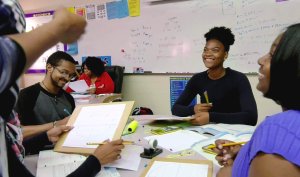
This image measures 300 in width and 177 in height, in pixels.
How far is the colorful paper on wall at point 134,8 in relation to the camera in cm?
394

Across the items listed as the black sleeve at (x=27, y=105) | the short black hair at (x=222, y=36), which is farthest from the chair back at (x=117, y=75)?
the black sleeve at (x=27, y=105)

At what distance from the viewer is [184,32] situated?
3.65m

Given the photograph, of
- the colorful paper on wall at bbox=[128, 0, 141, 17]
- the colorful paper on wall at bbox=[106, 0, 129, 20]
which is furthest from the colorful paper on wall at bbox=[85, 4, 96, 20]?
the colorful paper on wall at bbox=[128, 0, 141, 17]

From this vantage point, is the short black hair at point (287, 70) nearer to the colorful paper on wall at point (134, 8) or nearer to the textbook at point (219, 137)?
the textbook at point (219, 137)

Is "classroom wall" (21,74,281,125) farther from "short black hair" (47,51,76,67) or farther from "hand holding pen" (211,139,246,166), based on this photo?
"hand holding pen" (211,139,246,166)

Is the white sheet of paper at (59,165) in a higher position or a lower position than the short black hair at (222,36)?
lower

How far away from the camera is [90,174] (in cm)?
109

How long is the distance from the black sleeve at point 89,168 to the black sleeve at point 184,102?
42.7 inches

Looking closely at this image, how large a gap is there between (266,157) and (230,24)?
283 centimetres

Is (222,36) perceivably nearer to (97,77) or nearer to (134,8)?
(134,8)

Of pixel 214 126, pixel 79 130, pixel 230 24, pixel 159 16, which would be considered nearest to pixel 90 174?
pixel 79 130

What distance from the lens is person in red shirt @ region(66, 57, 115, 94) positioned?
384cm

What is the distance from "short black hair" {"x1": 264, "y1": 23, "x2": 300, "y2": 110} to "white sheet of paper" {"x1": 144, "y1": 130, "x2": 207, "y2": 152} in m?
0.70

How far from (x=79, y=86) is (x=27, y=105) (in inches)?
66.6
